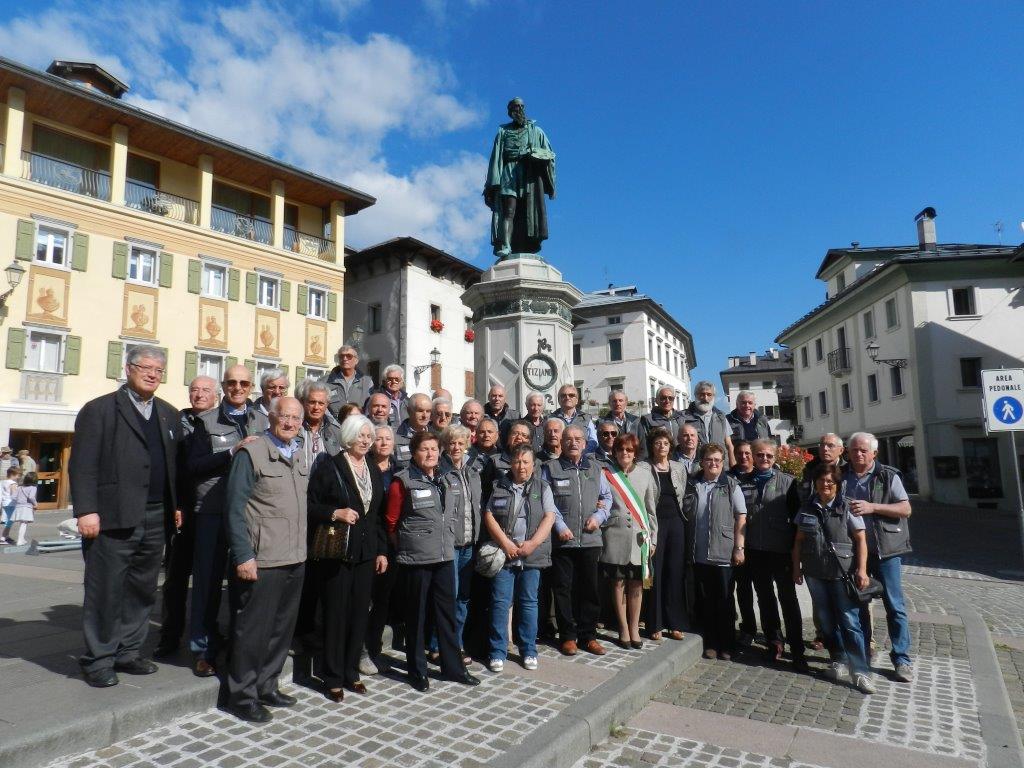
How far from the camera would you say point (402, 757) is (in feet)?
11.3

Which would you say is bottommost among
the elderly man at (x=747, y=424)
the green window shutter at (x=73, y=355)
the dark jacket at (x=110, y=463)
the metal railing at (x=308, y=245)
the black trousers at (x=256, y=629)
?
the black trousers at (x=256, y=629)

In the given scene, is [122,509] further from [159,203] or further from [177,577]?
[159,203]

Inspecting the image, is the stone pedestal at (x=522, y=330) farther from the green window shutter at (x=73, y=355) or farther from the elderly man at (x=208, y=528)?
the green window shutter at (x=73, y=355)

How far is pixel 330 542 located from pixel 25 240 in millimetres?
21991

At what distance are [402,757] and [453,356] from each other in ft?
102

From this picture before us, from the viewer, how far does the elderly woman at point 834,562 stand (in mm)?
5000

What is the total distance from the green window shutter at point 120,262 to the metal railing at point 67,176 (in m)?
1.83

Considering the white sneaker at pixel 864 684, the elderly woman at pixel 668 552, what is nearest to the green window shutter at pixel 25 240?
the elderly woman at pixel 668 552

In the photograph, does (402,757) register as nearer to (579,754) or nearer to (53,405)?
(579,754)

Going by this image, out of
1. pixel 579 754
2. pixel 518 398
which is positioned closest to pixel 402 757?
pixel 579 754

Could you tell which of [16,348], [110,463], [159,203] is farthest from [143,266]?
[110,463]

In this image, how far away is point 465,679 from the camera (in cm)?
455

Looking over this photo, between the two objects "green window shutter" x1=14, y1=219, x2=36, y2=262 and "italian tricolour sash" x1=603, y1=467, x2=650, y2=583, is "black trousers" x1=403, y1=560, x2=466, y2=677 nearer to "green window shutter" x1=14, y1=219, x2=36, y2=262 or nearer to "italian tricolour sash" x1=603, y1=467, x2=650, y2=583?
"italian tricolour sash" x1=603, y1=467, x2=650, y2=583

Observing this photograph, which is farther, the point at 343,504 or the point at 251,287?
the point at 251,287
